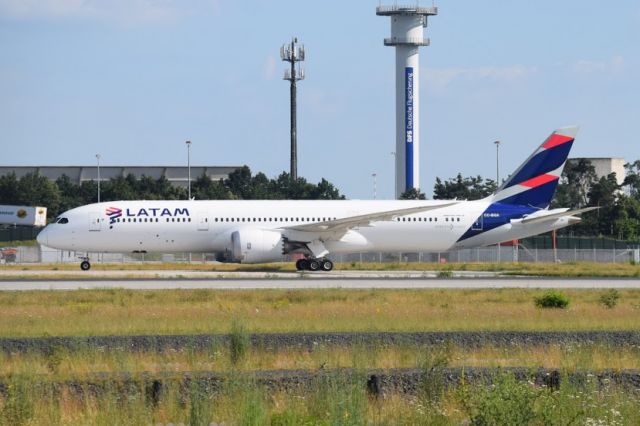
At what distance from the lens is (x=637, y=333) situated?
2167cm

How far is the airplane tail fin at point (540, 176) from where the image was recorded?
Result: 175 feet

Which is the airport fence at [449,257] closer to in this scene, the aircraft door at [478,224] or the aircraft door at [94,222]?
the aircraft door at [478,224]

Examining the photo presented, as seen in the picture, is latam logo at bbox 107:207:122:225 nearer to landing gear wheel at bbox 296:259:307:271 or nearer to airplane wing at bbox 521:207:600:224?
landing gear wheel at bbox 296:259:307:271

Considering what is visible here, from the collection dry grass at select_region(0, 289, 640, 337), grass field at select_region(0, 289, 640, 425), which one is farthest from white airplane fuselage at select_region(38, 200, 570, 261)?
grass field at select_region(0, 289, 640, 425)

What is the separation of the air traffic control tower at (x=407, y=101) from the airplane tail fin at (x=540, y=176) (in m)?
52.4

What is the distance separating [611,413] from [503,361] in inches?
255

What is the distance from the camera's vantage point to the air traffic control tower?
4259 inches

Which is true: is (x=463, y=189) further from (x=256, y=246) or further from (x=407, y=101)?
(x=256, y=246)

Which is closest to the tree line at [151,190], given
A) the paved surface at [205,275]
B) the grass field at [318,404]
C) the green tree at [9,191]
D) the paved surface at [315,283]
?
the green tree at [9,191]

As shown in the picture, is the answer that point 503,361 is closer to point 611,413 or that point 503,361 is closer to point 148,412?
point 611,413

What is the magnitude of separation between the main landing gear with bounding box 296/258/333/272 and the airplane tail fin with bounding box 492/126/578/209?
372 inches

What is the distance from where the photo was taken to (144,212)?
167 feet

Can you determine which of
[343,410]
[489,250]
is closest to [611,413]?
[343,410]

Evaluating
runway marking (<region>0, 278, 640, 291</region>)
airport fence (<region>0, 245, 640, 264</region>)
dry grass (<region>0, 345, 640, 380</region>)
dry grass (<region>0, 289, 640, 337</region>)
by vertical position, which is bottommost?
dry grass (<region>0, 345, 640, 380</region>)
